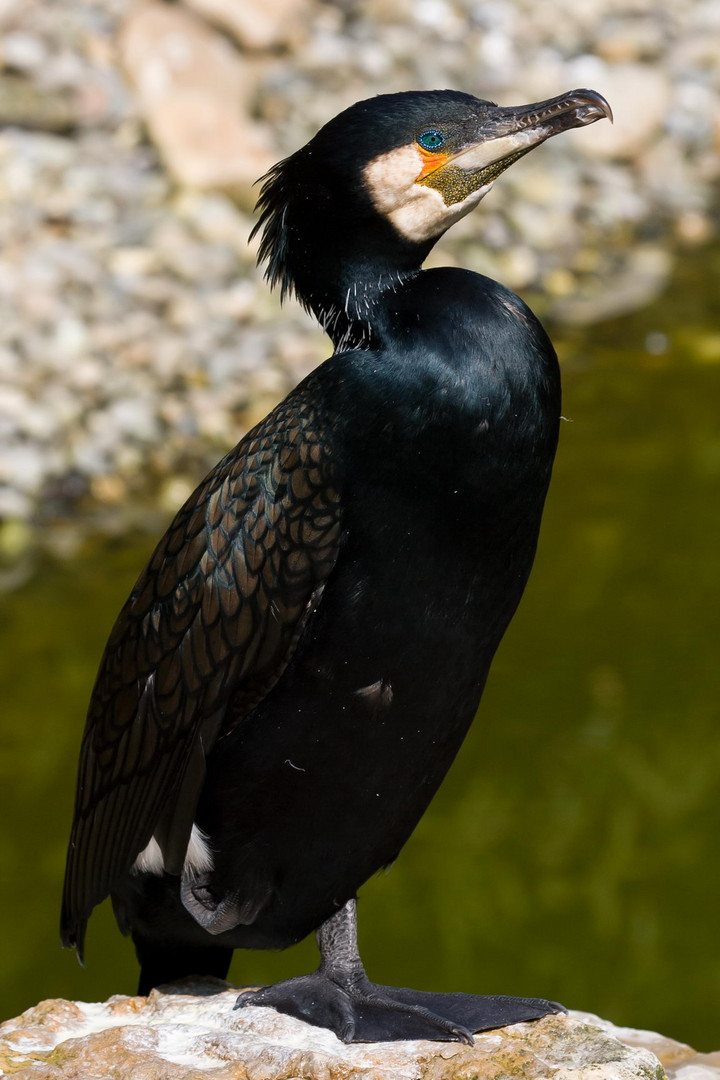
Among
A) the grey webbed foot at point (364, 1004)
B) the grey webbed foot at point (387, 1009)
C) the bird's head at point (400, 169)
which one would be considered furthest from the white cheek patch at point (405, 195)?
the grey webbed foot at point (387, 1009)

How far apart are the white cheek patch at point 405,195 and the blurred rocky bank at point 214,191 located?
3772mm

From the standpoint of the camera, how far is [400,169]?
9.49ft

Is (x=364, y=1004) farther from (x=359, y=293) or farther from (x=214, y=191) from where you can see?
(x=214, y=191)

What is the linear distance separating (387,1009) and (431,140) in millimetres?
1665

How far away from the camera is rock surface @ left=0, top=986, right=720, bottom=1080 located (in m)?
2.87

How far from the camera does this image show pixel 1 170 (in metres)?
8.48

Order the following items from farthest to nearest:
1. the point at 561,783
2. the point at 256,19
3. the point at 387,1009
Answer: the point at 256,19, the point at 561,783, the point at 387,1009

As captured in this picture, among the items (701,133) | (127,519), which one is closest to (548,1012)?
(127,519)

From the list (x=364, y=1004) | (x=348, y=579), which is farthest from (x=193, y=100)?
(x=364, y=1004)

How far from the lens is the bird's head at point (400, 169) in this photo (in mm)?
2902

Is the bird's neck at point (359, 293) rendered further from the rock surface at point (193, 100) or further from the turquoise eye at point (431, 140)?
the rock surface at point (193, 100)

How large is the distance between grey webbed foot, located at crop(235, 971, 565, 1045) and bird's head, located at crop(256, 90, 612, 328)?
4.59 ft

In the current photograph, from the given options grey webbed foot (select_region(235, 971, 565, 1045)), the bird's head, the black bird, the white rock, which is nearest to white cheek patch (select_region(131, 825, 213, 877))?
the black bird

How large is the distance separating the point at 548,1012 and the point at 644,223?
6550 mm
